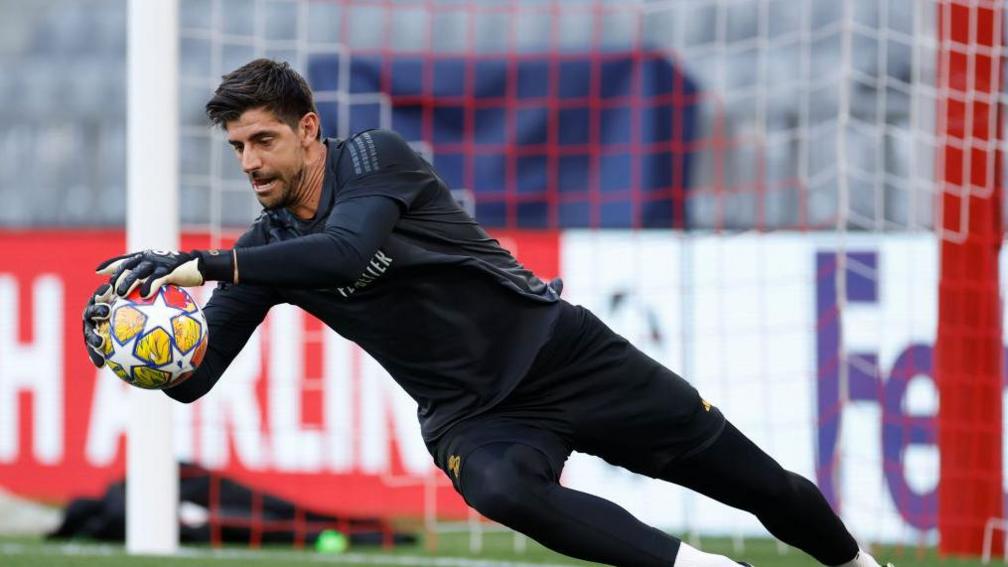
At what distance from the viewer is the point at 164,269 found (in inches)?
147

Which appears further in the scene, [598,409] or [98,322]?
[598,409]

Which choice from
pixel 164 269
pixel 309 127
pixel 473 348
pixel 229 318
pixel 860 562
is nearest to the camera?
pixel 164 269

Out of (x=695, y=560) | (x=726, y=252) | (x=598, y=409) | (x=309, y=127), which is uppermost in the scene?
(x=309, y=127)

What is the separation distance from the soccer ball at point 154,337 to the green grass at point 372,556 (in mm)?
2389

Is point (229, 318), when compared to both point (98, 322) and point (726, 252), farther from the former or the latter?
point (726, 252)

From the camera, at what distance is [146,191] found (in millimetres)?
6742

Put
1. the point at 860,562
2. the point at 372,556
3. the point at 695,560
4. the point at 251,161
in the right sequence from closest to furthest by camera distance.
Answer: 1. the point at 695,560
2. the point at 251,161
3. the point at 860,562
4. the point at 372,556

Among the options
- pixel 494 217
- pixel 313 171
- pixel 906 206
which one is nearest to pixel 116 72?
pixel 494 217

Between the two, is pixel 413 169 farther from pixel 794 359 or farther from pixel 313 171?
pixel 794 359

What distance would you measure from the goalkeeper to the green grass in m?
2.35

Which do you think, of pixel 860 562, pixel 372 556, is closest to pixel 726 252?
pixel 372 556

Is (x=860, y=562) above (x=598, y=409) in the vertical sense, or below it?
below

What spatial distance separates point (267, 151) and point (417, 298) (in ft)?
1.76

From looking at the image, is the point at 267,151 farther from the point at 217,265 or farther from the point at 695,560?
the point at 695,560
